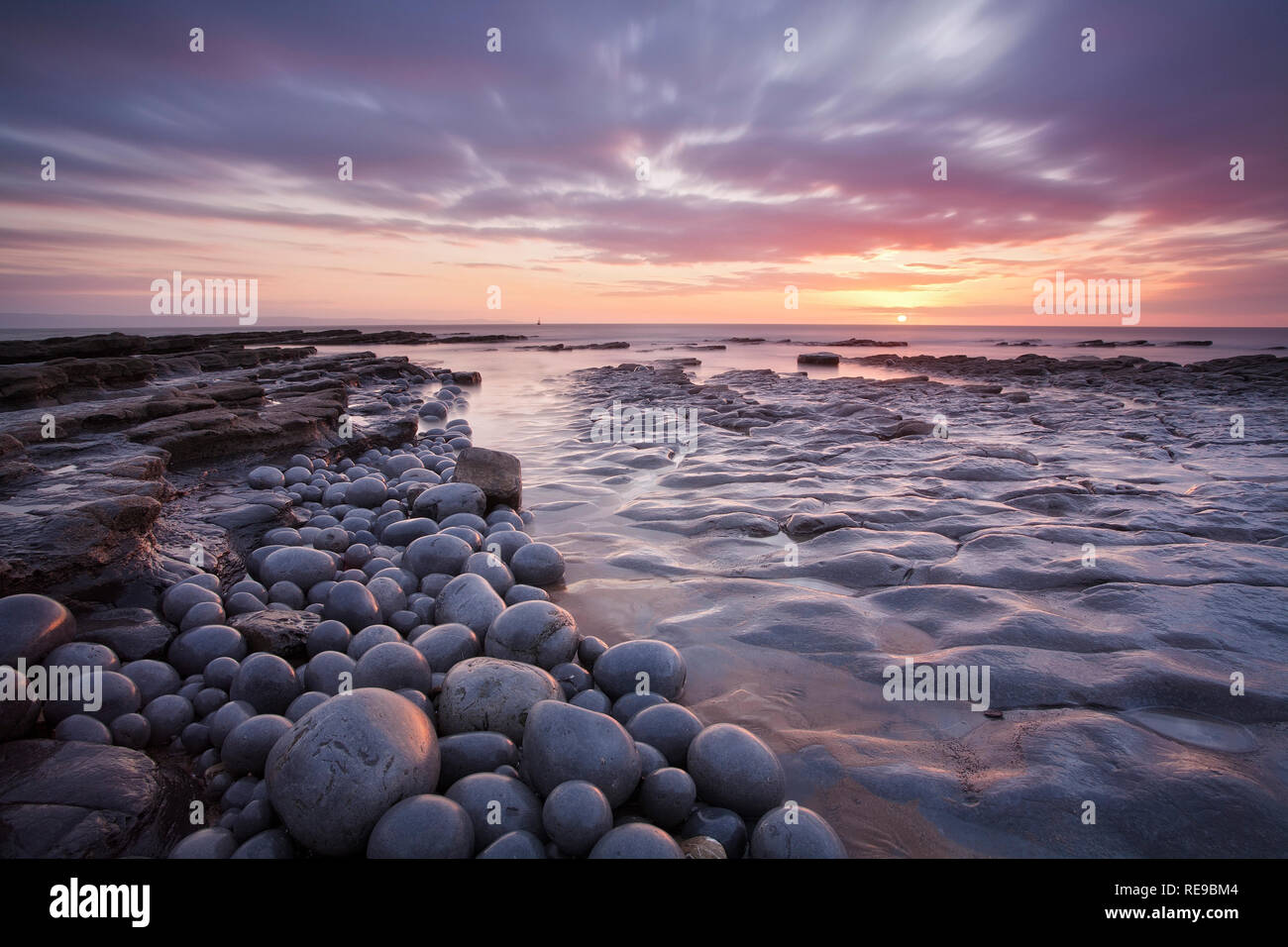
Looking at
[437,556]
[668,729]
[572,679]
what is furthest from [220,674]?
[668,729]

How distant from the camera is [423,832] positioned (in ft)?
5.15

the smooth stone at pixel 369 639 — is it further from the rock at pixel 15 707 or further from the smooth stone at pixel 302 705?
the rock at pixel 15 707

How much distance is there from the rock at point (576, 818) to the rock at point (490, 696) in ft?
1.53

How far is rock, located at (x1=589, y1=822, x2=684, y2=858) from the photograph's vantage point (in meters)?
1.55

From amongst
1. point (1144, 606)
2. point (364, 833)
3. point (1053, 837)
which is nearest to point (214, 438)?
point (364, 833)

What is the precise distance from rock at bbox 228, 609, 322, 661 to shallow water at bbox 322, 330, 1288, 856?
4.45 feet

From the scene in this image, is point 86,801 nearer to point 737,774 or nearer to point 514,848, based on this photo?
point 514,848

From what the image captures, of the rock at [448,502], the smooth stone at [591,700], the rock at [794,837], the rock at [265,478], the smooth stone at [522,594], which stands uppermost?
the rock at [265,478]

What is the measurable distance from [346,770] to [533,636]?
3.39 ft

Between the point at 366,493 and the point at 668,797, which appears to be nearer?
→ the point at 668,797

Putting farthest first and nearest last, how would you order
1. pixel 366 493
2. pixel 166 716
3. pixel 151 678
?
pixel 366 493, pixel 151 678, pixel 166 716

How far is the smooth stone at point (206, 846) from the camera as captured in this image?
162cm

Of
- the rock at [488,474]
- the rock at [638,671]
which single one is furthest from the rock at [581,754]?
the rock at [488,474]

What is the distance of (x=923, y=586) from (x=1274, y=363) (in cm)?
2148
